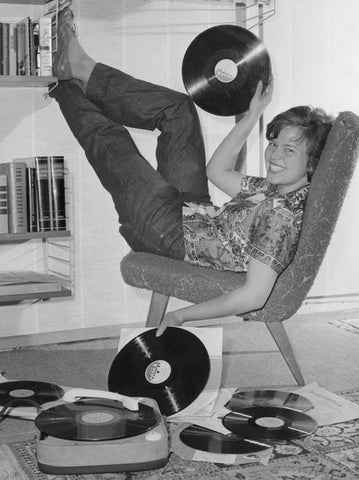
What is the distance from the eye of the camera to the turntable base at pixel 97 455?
1620mm

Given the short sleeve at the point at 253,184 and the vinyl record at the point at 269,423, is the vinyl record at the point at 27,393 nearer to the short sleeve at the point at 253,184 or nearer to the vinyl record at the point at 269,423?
the vinyl record at the point at 269,423

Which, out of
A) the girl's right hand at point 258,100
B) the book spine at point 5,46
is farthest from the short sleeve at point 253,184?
the book spine at point 5,46

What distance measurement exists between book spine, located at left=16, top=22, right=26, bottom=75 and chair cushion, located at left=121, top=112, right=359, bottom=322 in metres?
0.78

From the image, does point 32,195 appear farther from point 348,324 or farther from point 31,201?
point 348,324

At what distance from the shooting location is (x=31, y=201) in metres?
2.66

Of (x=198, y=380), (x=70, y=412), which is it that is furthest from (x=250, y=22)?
(x=70, y=412)

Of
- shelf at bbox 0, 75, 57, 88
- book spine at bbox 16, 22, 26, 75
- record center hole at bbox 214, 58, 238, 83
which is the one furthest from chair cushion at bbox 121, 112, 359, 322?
book spine at bbox 16, 22, 26, 75

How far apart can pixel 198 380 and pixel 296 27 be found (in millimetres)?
1845

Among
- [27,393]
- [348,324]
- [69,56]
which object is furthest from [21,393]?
[348,324]

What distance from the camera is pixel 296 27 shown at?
325 centimetres

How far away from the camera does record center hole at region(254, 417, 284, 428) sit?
6.12 feet

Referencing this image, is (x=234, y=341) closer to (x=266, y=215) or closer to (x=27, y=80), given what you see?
(x=266, y=215)

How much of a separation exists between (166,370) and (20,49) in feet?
4.09

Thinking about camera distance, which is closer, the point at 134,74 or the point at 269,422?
the point at 269,422
